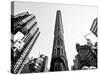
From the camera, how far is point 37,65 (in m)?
3.47

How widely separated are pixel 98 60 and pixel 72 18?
717mm

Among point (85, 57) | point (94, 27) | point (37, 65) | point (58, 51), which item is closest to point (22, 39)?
point (37, 65)

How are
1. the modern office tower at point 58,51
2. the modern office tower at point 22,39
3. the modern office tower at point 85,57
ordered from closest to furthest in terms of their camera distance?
the modern office tower at point 22,39, the modern office tower at point 58,51, the modern office tower at point 85,57

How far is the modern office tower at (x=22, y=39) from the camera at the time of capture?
3293 millimetres

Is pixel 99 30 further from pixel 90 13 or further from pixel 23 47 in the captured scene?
pixel 23 47

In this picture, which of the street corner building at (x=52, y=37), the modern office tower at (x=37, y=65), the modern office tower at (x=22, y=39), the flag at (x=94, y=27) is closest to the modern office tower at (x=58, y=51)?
the street corner building at (x=52, y=37)

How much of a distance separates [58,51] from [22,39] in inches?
21.9

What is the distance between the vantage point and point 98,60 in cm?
389

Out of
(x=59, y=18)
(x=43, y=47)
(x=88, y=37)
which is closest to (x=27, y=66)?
(x=43, y=47)

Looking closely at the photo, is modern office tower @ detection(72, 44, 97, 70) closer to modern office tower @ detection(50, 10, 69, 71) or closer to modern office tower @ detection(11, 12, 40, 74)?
modern office tower @ detection(50, 10, 69, 71)

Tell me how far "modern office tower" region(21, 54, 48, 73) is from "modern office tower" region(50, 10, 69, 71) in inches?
4.1

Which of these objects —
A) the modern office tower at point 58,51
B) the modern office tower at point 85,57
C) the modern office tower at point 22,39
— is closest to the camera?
the modern office tower at point 22,39

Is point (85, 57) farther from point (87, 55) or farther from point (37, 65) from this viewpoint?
point (37, 65)

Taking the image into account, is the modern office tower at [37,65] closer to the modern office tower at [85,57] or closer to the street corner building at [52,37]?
the street corner building at [52,37]
